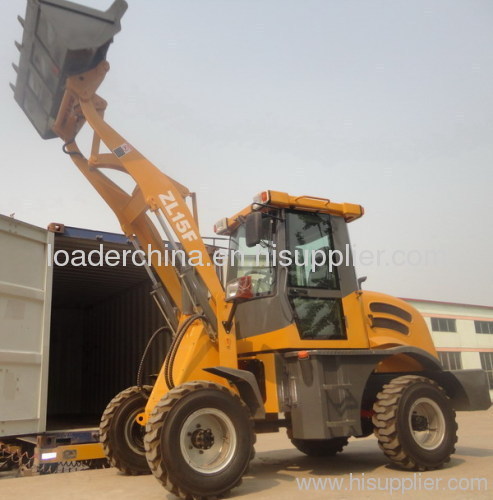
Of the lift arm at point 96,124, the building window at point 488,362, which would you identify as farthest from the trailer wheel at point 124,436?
the building window at point 488,362

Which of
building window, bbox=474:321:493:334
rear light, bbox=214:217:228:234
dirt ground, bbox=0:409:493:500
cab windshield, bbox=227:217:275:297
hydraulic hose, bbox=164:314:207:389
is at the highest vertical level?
building window, bbox=474:321:493:334

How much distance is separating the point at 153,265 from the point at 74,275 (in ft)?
14.8

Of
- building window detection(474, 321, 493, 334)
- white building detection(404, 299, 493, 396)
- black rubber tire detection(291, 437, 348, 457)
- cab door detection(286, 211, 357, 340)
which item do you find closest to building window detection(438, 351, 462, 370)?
white building detection(404, 299, 493, 396)

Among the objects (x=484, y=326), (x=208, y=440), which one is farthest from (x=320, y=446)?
(x=484, y=326)

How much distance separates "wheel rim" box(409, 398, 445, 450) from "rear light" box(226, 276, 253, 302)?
8.25 ft

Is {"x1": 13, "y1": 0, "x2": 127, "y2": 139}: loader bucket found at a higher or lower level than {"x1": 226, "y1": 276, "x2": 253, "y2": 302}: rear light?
higher

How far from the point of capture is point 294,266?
6.34 metres

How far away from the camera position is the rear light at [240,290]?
18.4 ft

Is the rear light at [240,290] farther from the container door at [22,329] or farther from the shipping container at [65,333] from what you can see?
the container door at [22,329]

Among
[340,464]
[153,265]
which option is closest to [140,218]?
[153,265]

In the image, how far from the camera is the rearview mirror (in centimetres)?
586

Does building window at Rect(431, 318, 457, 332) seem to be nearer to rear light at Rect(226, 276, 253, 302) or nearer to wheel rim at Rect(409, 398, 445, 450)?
wheel rim at Rect(409, 398, 445, 450)

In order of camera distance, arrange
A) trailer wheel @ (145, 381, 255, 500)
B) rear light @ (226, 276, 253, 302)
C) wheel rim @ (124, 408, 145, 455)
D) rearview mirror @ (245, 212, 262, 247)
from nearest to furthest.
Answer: trailer wheel @ (145, 381, 255, 500) → rear light @ (226, 276, 253, 302) → rearview mirror @ (245, 212, 262, 247) → wheel rim @ (124, 408, 145, 455)

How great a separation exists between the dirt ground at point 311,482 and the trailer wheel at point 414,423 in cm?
19
